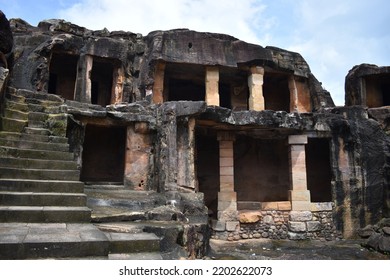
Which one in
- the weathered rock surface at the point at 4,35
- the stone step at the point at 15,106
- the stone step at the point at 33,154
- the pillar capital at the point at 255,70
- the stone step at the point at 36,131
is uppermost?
the pillar capital at the point at 255,70

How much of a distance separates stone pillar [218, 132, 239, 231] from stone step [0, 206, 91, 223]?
7.47m

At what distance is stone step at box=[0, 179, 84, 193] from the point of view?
409 centimetres

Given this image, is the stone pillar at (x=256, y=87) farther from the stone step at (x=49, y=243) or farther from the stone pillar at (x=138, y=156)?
the stone step at (x=49, y=243)

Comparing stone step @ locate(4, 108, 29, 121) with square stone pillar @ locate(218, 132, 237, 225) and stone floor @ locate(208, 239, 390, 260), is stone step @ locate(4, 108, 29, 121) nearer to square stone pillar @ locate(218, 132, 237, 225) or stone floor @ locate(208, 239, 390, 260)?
stone floor @ locate(208, 239, 390, 260)

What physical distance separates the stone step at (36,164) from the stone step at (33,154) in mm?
236

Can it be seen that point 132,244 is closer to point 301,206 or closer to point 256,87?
point 301,206

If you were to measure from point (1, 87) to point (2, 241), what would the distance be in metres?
3.50

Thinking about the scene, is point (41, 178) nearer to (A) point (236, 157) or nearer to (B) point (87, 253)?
(B) point (87, 253)

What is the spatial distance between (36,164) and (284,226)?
8748 mm

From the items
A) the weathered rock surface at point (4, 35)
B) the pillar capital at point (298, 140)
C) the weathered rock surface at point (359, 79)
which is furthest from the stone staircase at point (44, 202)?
the weathered rock surface at point (359, 79)

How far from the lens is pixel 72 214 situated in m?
3.79

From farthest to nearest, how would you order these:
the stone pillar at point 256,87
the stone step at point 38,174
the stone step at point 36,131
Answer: the stone pillar at point 256,87 → the stone step at point 36,131 → the stone step at point 38,174

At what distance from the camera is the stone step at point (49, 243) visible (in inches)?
106

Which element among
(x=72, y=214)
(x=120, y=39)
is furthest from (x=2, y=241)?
(x=120, y=39)
